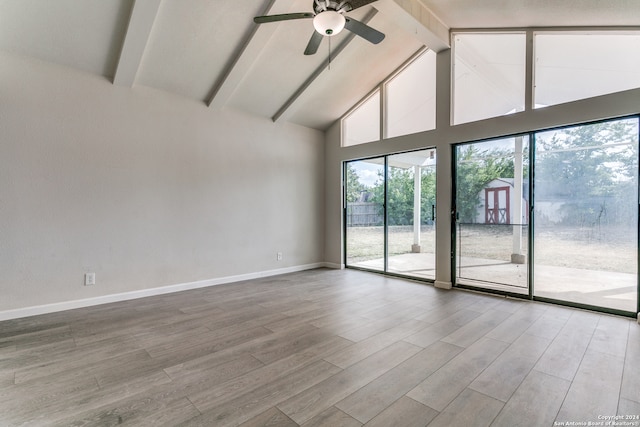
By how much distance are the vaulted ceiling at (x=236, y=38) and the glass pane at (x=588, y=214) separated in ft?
4.21

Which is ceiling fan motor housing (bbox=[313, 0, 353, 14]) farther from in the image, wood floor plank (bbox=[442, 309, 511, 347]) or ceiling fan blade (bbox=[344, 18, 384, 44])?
wood floor plank (bbox=[442, 309, 511, 347])

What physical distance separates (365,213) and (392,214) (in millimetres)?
594

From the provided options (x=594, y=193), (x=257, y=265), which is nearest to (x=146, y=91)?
(x=257, y=265)

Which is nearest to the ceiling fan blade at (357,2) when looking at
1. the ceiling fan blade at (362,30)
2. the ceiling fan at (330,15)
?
the ceiling fan at (330,15)

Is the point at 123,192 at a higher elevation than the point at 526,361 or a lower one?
higher

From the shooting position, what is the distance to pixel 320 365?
7.18ft

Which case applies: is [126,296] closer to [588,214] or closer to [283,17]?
[283,17]

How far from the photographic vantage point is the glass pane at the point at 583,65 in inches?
126

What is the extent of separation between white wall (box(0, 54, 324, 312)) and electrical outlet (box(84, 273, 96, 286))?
0.15 ft

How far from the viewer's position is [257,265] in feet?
16.8

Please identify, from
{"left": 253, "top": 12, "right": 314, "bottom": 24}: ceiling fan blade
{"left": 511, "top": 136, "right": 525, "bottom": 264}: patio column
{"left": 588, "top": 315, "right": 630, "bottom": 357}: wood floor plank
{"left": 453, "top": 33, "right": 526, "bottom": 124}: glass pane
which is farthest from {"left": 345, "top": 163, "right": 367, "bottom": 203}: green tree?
{"left": 588, "top": 315, "right": 630, "bottom": 357}: wood floor plank

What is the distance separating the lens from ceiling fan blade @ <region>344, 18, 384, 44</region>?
259cm

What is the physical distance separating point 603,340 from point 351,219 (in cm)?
389

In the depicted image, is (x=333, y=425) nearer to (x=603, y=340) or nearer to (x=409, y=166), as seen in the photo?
(x=603, y=340)
